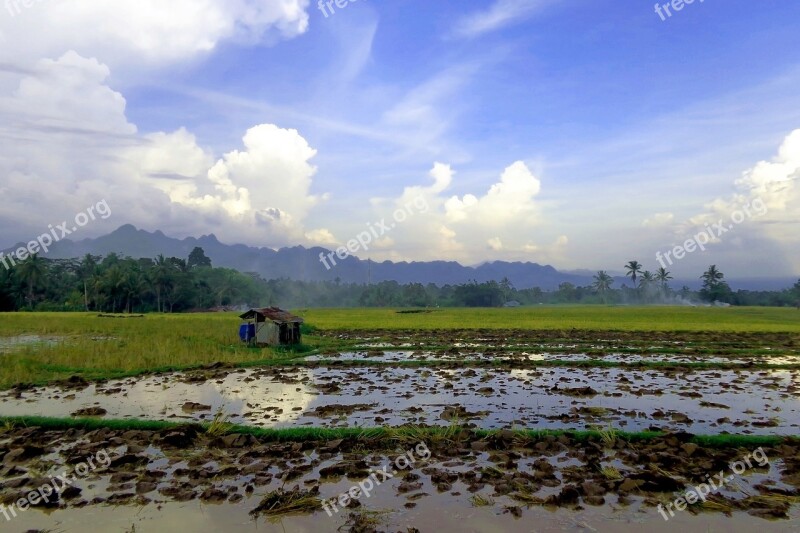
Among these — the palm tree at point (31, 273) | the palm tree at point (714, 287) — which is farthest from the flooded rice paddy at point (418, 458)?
the palm tree at point (714, 287)

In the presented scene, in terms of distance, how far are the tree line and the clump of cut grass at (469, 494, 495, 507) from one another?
69226 millimetres

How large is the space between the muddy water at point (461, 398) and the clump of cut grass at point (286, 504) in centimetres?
352

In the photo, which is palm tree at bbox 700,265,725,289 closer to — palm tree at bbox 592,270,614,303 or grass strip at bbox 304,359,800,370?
palm tree at bbox 592,270,614,303

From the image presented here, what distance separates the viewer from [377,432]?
8.89 metres

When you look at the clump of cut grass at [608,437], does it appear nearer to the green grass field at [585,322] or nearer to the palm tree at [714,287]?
the green grass field at [585,322]

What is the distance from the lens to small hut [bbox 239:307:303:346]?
73.0ft

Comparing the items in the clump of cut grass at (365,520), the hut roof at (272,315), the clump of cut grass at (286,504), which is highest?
the hut roof at (272,315)

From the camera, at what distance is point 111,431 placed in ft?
31.2

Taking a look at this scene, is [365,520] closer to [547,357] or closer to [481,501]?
[481,501]

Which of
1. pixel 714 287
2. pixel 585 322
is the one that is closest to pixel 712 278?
pixel 714 287

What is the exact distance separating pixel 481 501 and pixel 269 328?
1749 centimetres

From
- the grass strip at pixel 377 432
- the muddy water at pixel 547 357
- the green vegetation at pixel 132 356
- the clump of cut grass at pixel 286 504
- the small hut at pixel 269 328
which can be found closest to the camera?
the clump of cut grass at pixel 286 504

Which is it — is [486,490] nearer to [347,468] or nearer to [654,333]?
[347,468]

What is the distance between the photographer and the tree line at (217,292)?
222ft
